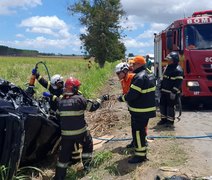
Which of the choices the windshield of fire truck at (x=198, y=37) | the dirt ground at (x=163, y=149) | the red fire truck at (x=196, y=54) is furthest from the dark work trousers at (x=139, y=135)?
the windshield of fire truck at (x=198, y=37)

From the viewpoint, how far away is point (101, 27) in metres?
39.0

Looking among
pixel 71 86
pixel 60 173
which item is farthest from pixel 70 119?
pixel 60 173

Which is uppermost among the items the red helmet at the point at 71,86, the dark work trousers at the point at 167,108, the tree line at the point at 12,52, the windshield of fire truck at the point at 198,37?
the windshield of fire truck at the point at 198,37

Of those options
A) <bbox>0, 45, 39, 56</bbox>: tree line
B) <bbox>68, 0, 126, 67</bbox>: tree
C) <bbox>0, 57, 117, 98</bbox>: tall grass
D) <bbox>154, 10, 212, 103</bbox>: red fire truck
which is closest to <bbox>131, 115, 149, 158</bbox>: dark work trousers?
<bbox>0, 57, 117, 98</bbox>: tall grass

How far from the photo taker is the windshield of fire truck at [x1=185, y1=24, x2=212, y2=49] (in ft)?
35.3

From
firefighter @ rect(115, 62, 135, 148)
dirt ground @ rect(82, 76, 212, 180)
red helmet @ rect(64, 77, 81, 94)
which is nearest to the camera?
dirt ground @ rect(82, 76, 212, 180)

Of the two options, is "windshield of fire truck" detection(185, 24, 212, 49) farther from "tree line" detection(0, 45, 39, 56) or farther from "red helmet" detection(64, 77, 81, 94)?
"tree line" detection(0, 45, 39, 56)

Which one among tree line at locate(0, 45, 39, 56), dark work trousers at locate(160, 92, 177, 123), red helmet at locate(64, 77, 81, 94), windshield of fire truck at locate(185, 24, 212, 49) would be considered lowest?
tree line at locate(0, 45, 39, 56)

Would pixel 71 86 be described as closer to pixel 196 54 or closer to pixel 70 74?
pixel 196 54

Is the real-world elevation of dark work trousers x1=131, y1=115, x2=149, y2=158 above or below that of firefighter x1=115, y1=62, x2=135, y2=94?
below

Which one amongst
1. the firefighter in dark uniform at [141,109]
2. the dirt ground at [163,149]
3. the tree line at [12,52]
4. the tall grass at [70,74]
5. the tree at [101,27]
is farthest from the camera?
the tree line at [12,52]

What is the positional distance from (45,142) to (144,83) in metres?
1.94

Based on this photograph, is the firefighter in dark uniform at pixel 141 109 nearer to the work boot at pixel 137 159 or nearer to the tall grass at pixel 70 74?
the work boot at pixel 137 159

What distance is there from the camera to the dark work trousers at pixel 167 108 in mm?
8547
